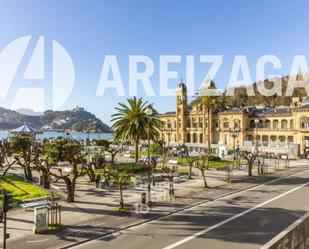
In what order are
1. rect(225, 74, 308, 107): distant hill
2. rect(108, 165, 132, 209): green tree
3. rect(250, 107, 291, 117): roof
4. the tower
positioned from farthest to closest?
rect(225, 74, 308, 107): distant hill, the tower, rect(250, 107, 291, 117): roof, rect(108, 165, 132, 209): green tree

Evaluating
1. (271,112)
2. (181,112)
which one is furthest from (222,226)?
(181,112)

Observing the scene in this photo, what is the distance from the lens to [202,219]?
2539cm

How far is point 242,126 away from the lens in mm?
99375

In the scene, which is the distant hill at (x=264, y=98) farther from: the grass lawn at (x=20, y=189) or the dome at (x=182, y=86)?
the grass lawn at (x=20, y=189)

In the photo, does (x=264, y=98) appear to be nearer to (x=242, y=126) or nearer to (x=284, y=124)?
(x=242, y=126)

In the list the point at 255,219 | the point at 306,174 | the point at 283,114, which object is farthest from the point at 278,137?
the point at 255,219

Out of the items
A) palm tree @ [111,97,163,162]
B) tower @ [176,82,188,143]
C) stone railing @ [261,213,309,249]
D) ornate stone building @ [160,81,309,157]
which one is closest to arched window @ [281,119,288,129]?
ornate stone building @ [160,81,309,157]

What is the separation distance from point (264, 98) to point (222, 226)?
140594 millimetres

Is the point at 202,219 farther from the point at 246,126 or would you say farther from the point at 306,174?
the point at 246,126

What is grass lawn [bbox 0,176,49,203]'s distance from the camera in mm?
32300

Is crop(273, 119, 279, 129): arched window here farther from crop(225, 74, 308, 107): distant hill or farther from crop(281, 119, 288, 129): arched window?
crop(225, 74, 308, 107): distant hill

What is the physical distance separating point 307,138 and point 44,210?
249ft

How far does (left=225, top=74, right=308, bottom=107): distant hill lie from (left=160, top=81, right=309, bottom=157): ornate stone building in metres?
40.7

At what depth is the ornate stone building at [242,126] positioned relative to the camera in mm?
87438
